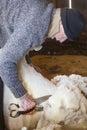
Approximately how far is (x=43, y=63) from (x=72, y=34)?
104cm

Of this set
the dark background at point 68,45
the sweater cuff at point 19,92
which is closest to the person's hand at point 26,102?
the sweater cuff at point 19,92

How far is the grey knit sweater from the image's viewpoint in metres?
1.12

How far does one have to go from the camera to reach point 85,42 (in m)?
2.87

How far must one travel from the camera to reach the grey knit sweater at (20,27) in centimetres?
112

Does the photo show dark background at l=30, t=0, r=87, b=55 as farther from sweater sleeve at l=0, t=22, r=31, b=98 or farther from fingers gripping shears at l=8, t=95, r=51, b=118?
sweater sleeve at l=0, t=22, r=31, b=98

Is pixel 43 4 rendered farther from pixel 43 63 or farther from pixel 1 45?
pixel 43 63

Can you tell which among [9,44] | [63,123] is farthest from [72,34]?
[63,123]

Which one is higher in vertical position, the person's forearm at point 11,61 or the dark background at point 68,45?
the person's forearm at point 11,61

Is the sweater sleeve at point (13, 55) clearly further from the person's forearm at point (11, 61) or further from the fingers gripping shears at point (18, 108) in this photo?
the fingers gripping shears at point (18, 108)

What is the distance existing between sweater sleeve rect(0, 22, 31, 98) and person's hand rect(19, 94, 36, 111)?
0.17ft

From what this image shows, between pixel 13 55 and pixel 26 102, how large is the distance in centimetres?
21

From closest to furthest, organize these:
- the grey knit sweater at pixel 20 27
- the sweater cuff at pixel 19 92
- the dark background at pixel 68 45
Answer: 1. the grey knit sweater at pixel 20 27
2. the sweater cuff at pixel 19 92
3. the dark background at pixel 68 45

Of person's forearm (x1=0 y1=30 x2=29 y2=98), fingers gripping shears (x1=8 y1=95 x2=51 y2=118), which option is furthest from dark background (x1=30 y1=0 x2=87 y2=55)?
person's forearm (x1=0 y1=30 x2=29 y2=98)

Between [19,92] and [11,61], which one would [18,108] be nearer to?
[19,92]
